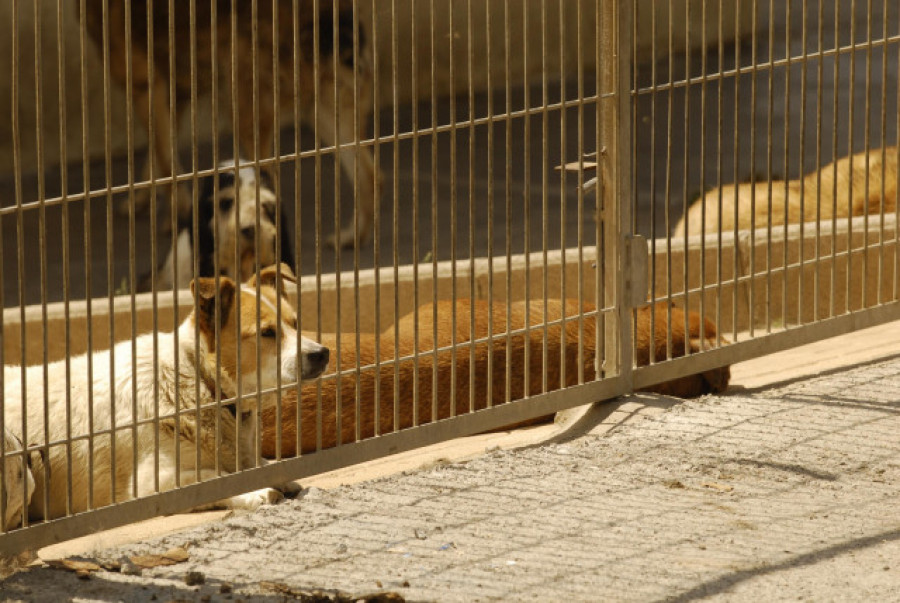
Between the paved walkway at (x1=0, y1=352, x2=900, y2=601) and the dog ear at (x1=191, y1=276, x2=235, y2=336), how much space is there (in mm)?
763

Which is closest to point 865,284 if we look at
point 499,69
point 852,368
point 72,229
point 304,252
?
point 852,368

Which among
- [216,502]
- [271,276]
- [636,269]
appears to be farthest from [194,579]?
[636,269]

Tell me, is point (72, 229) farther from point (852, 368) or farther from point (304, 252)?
point (852, 368)

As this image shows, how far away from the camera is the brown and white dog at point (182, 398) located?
5.30m

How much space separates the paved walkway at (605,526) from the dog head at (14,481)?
271 mm

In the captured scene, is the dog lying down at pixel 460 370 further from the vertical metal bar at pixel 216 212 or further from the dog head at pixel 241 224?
the dog head at pixel 241 224

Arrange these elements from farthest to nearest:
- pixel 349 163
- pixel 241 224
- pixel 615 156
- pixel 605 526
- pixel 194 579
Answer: pixel 349 163
pixel 241 224
pixel 615 156
pixel 605 526
pixel 194 579

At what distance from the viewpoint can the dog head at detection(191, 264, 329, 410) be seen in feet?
18.0

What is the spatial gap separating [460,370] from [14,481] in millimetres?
2533

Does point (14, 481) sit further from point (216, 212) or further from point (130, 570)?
point (216, 212)

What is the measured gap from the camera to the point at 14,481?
4.73 metres

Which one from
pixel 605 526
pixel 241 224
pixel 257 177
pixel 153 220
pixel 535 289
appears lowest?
pixel 605 526

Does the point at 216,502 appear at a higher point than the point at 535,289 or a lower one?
lower

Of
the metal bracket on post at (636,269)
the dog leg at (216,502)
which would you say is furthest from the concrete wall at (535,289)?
the dog leg at (216,502)
